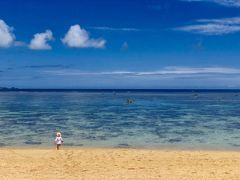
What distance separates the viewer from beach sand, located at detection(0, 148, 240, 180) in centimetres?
2170

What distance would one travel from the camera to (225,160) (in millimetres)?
27219

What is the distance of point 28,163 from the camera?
83.8ft

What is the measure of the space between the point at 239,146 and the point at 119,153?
1308cm

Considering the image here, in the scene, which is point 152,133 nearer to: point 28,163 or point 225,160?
point 225,160

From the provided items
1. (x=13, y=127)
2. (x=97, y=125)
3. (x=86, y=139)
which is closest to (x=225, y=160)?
(x=86, y=139)

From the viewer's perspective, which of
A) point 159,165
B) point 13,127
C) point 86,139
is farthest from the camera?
point 13,127

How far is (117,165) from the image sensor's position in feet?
81.4

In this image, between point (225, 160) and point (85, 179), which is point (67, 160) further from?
point (225, 160)

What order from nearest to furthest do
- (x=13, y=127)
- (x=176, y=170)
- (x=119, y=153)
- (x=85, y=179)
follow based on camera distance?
(x=85, y=179), (x=176, y=170), (x=119, y=153), (x=13, y=127)

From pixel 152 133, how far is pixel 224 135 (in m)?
8.01

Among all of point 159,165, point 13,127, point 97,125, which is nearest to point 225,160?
point 159,165

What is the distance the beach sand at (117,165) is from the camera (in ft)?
71.2

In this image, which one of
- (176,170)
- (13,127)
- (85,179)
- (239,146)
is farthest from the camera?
(13,127)

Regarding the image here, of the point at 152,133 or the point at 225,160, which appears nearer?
the point at 225,160
